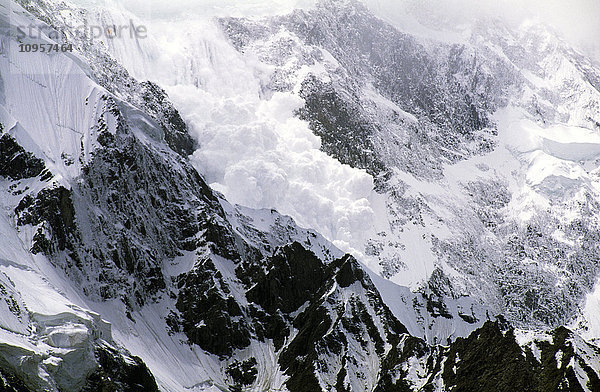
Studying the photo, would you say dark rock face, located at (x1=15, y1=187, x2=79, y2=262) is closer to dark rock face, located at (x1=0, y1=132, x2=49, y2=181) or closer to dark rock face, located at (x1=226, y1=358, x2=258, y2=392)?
dark rock face, located at (x1=0, y1=132, x2=49, y2=181)

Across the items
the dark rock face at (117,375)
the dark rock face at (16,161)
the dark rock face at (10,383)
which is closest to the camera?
the dark rock face at (10,383)

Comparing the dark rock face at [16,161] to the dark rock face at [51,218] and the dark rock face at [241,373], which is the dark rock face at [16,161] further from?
the dark rock face at [241,373]

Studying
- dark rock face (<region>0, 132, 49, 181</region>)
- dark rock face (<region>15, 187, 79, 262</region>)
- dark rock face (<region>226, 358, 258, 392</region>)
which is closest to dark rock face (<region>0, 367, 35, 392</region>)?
dark rock face (<region>15, 187, 79, 262</region>)

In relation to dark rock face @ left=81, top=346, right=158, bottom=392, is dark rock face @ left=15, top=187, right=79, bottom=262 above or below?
above

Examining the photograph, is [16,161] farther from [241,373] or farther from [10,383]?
[241,373]

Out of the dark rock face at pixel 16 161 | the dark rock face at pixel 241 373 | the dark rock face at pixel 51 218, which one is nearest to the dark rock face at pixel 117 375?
the dark rock face at pixel 51 218

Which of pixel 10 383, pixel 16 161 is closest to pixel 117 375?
pixel 10 383

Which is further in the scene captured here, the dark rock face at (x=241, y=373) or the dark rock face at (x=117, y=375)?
the dark rock face at (x=241, y=373)

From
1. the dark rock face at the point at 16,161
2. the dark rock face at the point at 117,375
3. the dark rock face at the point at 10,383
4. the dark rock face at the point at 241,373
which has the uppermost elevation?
the dark rock face at the point at 16,161

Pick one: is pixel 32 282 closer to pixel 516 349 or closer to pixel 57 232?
pixel 57 232
